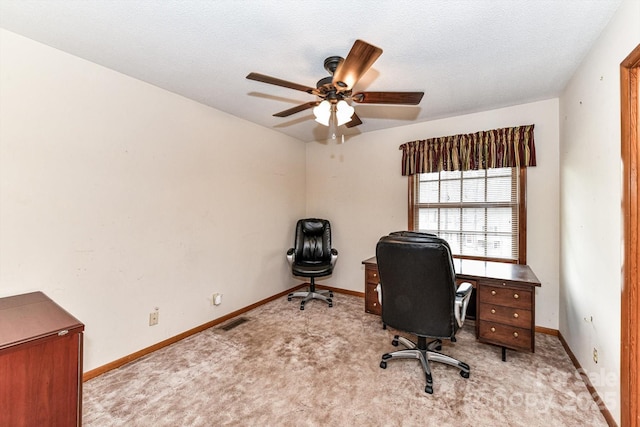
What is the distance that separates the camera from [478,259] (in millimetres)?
3160

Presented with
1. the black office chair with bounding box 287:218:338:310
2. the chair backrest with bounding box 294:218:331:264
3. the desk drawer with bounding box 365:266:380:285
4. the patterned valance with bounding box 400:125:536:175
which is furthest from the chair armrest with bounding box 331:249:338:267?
the patterned valance with bounding box 400:125:536:175

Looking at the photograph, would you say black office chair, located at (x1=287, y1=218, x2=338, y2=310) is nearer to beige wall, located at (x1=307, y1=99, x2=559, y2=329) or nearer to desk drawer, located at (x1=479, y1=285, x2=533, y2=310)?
beige wall, located at (x1=307, y1=99, x2=559, y2=329)

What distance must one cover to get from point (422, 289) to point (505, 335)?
3.32 ft

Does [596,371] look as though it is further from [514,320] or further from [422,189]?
[422,189]

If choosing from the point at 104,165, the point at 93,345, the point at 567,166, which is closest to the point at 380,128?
the point at 567,166

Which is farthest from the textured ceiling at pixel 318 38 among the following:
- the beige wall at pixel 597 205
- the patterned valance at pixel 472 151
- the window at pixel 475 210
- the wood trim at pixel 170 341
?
the wood trim at pixel 170 341

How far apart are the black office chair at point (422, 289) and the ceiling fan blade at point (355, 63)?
1135mm

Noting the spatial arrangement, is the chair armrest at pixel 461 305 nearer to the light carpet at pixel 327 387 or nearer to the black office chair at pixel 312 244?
the light carpet at pixel 327 387

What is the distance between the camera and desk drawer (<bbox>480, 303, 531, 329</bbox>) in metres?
2.20

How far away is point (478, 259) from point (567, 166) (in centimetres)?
125

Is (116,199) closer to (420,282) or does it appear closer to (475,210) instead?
(420,282)

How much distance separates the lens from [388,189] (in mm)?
3807

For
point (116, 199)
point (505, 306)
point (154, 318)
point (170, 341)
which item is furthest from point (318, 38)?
point (170, 341)

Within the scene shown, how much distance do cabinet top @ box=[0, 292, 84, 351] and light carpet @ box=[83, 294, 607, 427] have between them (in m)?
0.75
